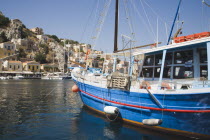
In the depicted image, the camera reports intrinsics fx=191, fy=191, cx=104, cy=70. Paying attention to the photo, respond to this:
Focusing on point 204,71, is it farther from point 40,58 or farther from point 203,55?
point 40,58

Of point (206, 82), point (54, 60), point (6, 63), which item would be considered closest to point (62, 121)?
point (206, 82)

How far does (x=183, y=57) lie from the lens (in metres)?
10.1

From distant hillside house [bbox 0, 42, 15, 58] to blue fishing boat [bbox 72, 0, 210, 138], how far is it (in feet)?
331

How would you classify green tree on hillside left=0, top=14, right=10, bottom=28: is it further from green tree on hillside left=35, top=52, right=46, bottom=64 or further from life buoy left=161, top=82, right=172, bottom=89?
life buoy left=161, top=82, right=172, bottom=89

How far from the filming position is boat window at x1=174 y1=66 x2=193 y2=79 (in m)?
9.74

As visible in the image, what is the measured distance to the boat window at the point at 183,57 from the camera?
9.81 m

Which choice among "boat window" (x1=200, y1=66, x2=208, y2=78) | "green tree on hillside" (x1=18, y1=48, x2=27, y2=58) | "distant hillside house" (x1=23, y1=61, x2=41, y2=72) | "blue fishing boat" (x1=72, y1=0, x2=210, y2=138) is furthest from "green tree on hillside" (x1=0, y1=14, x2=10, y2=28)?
"boat window" (x1=200, y1=66, x2=208, y2=78)

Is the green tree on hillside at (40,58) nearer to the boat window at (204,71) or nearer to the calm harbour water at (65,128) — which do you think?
the calm harbour water at (65,128)

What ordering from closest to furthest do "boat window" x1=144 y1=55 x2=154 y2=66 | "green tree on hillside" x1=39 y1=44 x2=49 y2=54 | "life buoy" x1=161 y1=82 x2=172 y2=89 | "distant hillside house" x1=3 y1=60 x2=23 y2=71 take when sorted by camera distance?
"life buoy" x1=161 y1=82 x2=172 y2=89 → "boat window" x1=144 y1=55 x2=154 y2=66 → "distant hillside house" x1=3 y1=60 x2=23 y2=71 → "green tree on hillside" x1=39 y1=44 x2=49 y2=54

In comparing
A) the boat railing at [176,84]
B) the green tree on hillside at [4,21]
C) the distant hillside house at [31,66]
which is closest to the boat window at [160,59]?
the boat railing at [176,84]

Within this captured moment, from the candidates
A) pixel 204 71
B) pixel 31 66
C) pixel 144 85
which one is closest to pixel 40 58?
pixel 31 66

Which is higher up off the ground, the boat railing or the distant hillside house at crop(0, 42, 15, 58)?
the distant hillside house at crop(0, 42, 15, 58)

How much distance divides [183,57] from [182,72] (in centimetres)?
79

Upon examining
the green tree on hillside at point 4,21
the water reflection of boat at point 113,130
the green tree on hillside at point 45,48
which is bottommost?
the water reflection of boat at point 113,130
